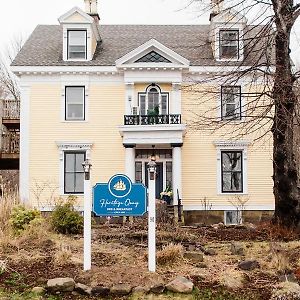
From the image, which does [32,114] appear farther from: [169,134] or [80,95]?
[169,134]

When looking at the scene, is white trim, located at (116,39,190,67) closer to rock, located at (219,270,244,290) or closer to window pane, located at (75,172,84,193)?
window pane, located at (75,172,84,193)

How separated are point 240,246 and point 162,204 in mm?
7015

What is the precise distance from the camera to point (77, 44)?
25438 millimetres

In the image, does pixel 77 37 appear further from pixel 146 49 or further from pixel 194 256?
pixel 194 256

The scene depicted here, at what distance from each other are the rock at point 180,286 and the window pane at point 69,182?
53.9 feet

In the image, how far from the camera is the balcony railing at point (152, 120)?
23672mm

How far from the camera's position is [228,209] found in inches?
973

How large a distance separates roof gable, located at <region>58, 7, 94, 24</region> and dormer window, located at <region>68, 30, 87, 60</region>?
51 cm

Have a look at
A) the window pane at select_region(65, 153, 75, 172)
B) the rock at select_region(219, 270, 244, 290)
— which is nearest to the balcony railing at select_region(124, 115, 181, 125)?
the window pane at select_region(65, 153, 75, 172)

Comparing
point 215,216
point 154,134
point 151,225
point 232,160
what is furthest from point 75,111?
point 151,225

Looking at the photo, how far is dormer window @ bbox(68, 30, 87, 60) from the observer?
994 inches

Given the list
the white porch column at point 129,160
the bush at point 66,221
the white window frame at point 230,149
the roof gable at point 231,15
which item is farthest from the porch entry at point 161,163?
the bush at point 66,221

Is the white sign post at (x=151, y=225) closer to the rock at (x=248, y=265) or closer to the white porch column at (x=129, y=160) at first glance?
the rock at (x=248, y=265)

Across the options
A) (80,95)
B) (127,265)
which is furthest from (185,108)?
(127,265)
